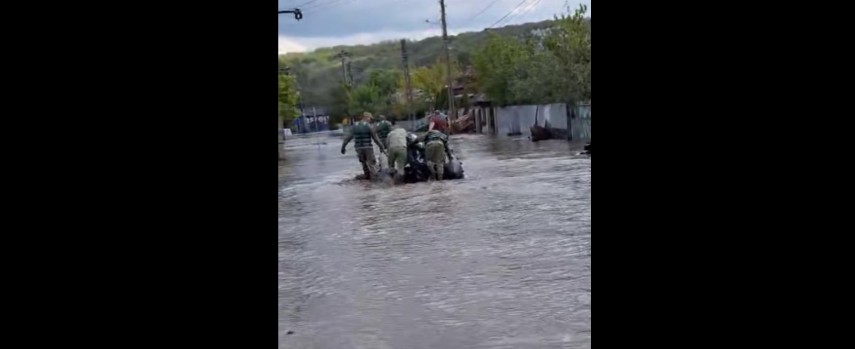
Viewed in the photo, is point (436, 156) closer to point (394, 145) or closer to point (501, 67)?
point (394, 145)

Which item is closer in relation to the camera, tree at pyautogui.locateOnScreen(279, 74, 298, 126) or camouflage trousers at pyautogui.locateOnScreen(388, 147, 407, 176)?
camouflage trousers at pyautogui.locateOnScreen(388, 147, 407, 176)

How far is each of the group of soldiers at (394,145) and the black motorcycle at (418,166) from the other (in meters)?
0.06

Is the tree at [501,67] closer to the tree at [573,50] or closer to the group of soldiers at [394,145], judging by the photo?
the tree at [573,50]

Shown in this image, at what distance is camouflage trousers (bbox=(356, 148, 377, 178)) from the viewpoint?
9.57 meters

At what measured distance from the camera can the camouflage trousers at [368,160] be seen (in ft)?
31.4

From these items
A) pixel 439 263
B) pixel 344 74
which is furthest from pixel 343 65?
pixel 439 263

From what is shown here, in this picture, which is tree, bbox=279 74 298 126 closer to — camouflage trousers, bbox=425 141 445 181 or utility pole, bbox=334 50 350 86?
utility pole, bbox=334 50 350 86

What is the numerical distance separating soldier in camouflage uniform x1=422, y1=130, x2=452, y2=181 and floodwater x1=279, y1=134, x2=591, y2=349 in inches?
11.6

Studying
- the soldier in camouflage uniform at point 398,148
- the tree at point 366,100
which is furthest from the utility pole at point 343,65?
the soldier in camouflage uniform at point 398,148

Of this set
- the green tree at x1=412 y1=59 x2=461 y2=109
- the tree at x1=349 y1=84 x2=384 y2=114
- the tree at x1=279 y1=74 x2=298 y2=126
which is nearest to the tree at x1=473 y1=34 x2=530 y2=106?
the green tree at x1=412 y1=59 x2=461 y2=109
